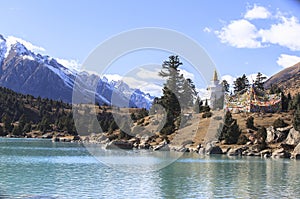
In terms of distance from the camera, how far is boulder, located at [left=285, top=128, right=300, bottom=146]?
67281 millimetres

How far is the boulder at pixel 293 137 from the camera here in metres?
67.3

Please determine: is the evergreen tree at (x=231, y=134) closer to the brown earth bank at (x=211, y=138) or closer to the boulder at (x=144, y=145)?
the brown earth bank at (x=211, y=138)

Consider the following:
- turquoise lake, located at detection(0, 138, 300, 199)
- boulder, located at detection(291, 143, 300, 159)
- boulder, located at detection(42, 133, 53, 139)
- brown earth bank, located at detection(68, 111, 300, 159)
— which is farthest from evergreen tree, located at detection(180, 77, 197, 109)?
turquoise lake, located at detection(0, 138, 300, 199)

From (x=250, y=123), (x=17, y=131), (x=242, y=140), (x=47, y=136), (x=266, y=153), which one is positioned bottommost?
(x=266, y=153)

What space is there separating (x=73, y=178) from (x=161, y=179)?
5.98 m

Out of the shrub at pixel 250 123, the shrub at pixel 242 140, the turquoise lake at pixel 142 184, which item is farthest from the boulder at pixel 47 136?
the turquoise lake at pixel 142 184

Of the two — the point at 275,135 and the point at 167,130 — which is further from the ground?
the point at 167,130

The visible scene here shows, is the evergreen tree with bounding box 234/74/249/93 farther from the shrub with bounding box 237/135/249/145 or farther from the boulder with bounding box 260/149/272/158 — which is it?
the boulder with bounding box 260/149/272/158

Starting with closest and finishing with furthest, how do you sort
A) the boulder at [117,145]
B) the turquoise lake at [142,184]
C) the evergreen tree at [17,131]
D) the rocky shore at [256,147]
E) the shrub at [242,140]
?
the turquoise lake at [142,184] → the rocky shore at [256,147] → the shrub at [242,140] → the boulder at [117,145] → the evergreen tree at [17,131]

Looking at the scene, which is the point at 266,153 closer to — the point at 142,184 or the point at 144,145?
the point at 144,145

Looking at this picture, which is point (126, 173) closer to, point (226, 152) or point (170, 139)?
point (226, 152)

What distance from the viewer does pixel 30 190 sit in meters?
25.1

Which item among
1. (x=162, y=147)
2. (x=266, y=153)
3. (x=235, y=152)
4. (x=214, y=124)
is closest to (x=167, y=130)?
(x=214, y=124)

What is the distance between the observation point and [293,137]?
68.5m
